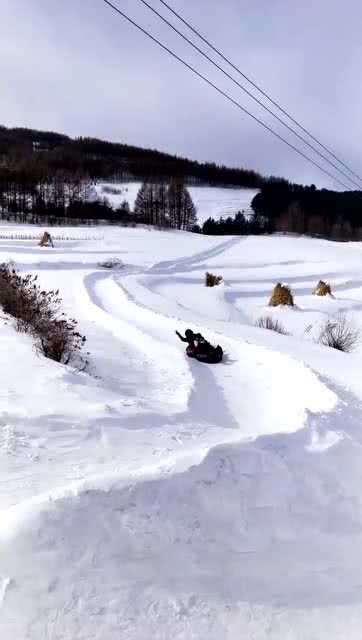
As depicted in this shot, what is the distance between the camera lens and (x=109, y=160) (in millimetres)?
111250

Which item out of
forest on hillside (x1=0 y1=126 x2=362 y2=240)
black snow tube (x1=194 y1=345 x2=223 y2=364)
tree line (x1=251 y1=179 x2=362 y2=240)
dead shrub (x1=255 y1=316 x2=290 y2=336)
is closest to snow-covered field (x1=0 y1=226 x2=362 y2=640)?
black snow tube (x1=194 y1=345 x2=223 y2=364)

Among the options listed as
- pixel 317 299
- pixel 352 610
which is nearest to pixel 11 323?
pixel 352 610

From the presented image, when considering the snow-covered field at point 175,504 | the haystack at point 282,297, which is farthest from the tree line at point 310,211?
the snow-covered field at point 175,504

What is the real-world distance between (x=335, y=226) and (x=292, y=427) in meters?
75.0

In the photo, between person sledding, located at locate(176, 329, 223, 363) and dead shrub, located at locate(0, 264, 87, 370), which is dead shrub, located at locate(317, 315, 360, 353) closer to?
person sledding, located at locate(176, 329, 223, 363)

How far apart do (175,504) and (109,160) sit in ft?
383

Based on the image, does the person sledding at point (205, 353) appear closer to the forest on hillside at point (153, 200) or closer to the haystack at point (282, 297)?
the haystack at point (282, 297)

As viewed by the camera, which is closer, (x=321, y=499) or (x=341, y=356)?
(x=321, y=499)

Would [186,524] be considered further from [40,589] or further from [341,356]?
[341,356]

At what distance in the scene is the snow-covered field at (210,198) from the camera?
7700 centimetres

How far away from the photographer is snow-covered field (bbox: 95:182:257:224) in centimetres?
7700

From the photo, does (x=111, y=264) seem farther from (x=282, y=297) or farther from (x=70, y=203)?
(x=70, y=203)

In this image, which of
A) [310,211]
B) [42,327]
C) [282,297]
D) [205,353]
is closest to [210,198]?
[310,211]

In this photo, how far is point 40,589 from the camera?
2.12 m
